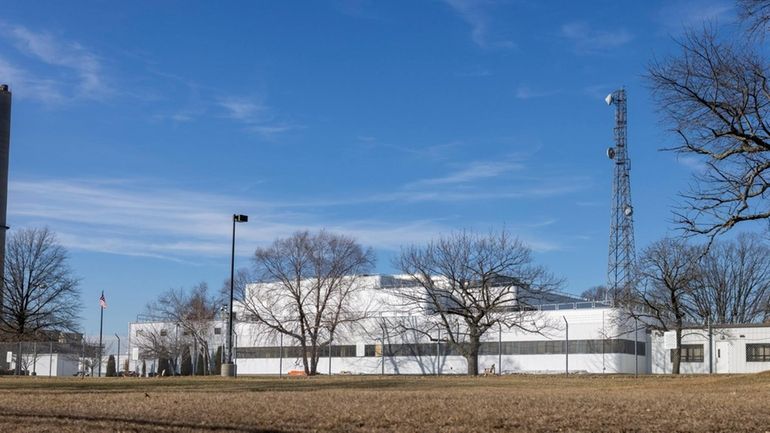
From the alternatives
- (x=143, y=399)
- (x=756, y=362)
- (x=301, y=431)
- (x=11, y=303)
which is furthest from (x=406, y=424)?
(x=11, y=303)

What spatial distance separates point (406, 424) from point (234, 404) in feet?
15.0

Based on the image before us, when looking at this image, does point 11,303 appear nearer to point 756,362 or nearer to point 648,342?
point 648,342

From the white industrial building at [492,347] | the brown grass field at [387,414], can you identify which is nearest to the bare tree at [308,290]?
the white industrial building at [492,347]

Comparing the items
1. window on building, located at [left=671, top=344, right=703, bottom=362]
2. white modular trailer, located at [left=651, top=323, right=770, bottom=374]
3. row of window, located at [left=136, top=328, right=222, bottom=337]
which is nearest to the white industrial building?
row of window, located at [left=136, top=328, right=222, bottom=337]

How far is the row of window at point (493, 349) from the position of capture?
62219 mm

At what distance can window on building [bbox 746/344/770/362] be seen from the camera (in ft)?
186

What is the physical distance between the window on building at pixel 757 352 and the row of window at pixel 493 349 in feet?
22.3

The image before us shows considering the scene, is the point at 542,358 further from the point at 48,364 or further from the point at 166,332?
the point at 166,332

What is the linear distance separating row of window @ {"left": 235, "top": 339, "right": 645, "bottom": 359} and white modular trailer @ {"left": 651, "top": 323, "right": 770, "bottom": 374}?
306 cm

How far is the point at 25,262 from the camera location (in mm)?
67688

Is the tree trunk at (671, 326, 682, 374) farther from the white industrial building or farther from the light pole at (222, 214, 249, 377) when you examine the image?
A: the light pole at (222, 214, 249, 377)

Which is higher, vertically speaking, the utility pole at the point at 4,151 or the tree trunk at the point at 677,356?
the utility pole at the point at 4,151

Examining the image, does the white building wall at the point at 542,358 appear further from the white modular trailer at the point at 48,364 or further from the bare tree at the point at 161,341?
the white modular trailer at the point at 48,364

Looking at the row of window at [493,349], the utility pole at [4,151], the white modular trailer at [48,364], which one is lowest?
the white modular trailer at [48,364]
